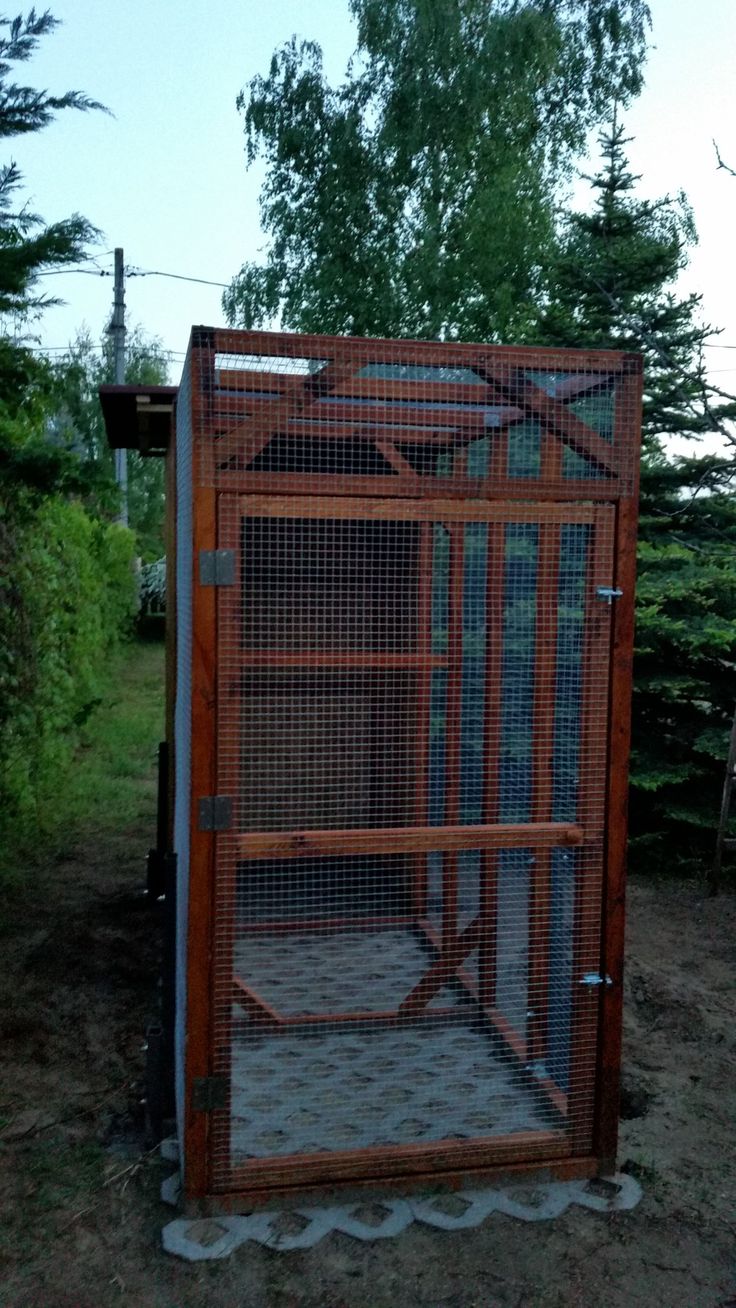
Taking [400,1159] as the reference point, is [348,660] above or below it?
above

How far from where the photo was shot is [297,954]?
4477 millimetres

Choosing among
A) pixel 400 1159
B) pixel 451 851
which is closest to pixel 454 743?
pixel 451 851

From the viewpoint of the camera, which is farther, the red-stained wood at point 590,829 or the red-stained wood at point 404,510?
the red-stained wood at point 590,829

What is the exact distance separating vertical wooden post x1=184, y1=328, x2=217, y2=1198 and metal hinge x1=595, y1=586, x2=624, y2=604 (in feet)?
3.56

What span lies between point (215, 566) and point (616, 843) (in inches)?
54.9

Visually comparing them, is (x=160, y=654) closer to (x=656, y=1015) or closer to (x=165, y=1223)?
(x=656, y=1015)

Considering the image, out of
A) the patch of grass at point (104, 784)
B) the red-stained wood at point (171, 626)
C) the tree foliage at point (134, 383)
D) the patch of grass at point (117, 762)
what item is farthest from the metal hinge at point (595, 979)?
the tree foliage at point (134, 383)

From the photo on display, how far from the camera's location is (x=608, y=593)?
3068 mm

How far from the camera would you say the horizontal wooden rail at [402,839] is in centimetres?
295

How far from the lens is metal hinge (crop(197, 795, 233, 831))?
9.43 ft

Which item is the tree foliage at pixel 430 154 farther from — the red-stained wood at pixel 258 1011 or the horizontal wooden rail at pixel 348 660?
the red-stained wood at pixel 258 1011

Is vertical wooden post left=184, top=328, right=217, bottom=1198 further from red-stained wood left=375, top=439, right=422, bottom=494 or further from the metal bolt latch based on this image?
the metal bolt latch

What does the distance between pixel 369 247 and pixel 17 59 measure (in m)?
15.4

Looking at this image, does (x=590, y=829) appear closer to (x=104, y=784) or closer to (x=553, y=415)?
(x=553, y=415)
